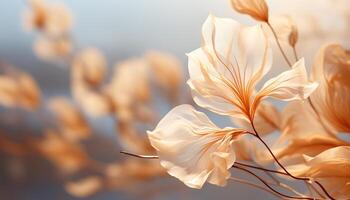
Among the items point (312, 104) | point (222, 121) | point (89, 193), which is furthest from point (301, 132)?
point (89, 193)

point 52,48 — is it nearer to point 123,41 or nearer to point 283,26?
point 123,41

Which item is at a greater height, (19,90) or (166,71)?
(19,90)

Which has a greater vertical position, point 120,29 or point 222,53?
point 120,29

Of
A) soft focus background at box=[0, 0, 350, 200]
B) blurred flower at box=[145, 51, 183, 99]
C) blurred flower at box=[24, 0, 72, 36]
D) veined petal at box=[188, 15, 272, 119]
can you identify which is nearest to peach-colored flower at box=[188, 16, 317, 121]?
veined petal at box=[188, 15, 272, 119]

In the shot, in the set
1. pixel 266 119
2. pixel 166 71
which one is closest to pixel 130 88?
pixel 166 71

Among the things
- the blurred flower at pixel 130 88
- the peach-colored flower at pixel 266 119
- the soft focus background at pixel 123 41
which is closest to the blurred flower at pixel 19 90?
the soft focus background at pixel 123 41

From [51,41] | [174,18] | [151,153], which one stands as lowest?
[151,153]

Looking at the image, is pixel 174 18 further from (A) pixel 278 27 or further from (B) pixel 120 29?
(A) pixel 278 27
